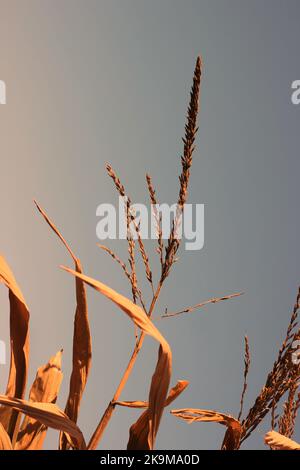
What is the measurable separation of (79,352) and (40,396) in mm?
59

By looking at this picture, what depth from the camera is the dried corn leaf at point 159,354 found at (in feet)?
0.76

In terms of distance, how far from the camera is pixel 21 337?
0.96ft

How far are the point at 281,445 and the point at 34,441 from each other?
15 cm

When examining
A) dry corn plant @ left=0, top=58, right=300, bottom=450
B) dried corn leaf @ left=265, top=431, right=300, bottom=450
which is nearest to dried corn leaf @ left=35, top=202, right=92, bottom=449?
dry corn plant @ left=0, top=58, right=300, bottom=450

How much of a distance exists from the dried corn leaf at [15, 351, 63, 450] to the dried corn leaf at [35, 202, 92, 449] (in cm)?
2

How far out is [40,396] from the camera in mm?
331

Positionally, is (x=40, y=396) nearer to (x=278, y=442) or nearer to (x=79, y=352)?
(x=79, y=352)

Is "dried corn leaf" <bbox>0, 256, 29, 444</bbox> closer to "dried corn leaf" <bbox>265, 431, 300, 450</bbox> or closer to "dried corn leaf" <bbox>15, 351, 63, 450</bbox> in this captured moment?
"dried corn leaf" <bbox>15, 351, 63, 450</bbox>

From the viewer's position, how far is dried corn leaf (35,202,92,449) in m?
0.29

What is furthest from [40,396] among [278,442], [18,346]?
[278,442]

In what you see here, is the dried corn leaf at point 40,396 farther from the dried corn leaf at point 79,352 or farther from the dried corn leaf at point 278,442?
the dried corn leaf at point 278,442

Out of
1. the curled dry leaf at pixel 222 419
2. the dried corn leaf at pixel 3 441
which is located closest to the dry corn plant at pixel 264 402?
the curled dry leaf at pixel 222 419
